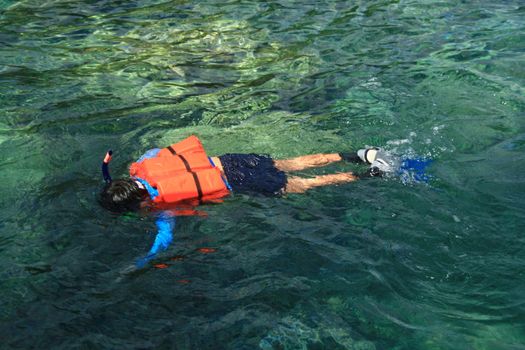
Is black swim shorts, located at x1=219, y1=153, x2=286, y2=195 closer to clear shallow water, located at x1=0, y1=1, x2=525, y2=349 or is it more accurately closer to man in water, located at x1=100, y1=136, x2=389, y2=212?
man in water, located at x1=100, y1=136, x2=389, y2=212

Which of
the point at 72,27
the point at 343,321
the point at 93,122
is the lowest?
the point at 343,321

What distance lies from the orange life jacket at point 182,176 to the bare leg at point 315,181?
67cm

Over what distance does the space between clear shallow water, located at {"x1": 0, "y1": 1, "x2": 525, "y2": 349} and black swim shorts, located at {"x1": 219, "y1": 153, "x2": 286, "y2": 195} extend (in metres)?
0.17

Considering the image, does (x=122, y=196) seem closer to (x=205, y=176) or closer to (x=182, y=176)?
(x=182, y=176)

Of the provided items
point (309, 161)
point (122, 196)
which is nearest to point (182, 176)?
point (122, 196)

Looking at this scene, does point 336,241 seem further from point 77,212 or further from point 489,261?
point 77,212

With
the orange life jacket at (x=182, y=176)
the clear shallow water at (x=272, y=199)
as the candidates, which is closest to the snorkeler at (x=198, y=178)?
the orange life jacket at (x=182, y=176)

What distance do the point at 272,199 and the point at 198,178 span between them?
2.46ft

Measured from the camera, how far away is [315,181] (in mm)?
5793

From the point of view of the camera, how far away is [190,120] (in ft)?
24.6

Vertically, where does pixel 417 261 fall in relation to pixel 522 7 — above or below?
below

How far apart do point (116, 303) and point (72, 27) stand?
24.4ft

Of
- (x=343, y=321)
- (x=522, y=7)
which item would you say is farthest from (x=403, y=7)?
(x=343, y=321)

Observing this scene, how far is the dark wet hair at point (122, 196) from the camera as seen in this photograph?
5172 millimetres
